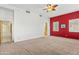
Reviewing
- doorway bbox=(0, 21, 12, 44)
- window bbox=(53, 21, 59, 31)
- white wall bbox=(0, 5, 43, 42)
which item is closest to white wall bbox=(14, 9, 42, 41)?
white wall bbox=(0, 5, 43, 42)

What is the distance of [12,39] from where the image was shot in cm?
639

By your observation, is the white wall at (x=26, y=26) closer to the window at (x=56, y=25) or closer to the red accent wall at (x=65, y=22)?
the red accent wall at (x=65, y=22)

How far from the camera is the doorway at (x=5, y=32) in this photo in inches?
233


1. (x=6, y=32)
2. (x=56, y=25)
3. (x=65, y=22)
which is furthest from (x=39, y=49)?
(x=56, y=25)

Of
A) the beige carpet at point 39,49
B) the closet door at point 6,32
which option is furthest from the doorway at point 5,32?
the beige carpet at point 39,49

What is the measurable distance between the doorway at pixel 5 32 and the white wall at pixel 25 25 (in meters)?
0.29

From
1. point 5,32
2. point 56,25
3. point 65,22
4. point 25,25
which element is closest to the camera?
point 5,32

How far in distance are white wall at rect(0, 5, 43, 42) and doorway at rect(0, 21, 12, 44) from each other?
288mm

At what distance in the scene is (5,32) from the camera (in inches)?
241

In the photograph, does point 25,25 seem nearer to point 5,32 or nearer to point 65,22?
point 5,32

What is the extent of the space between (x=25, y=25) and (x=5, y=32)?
1.61m

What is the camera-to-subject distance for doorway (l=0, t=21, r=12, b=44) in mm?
5914
